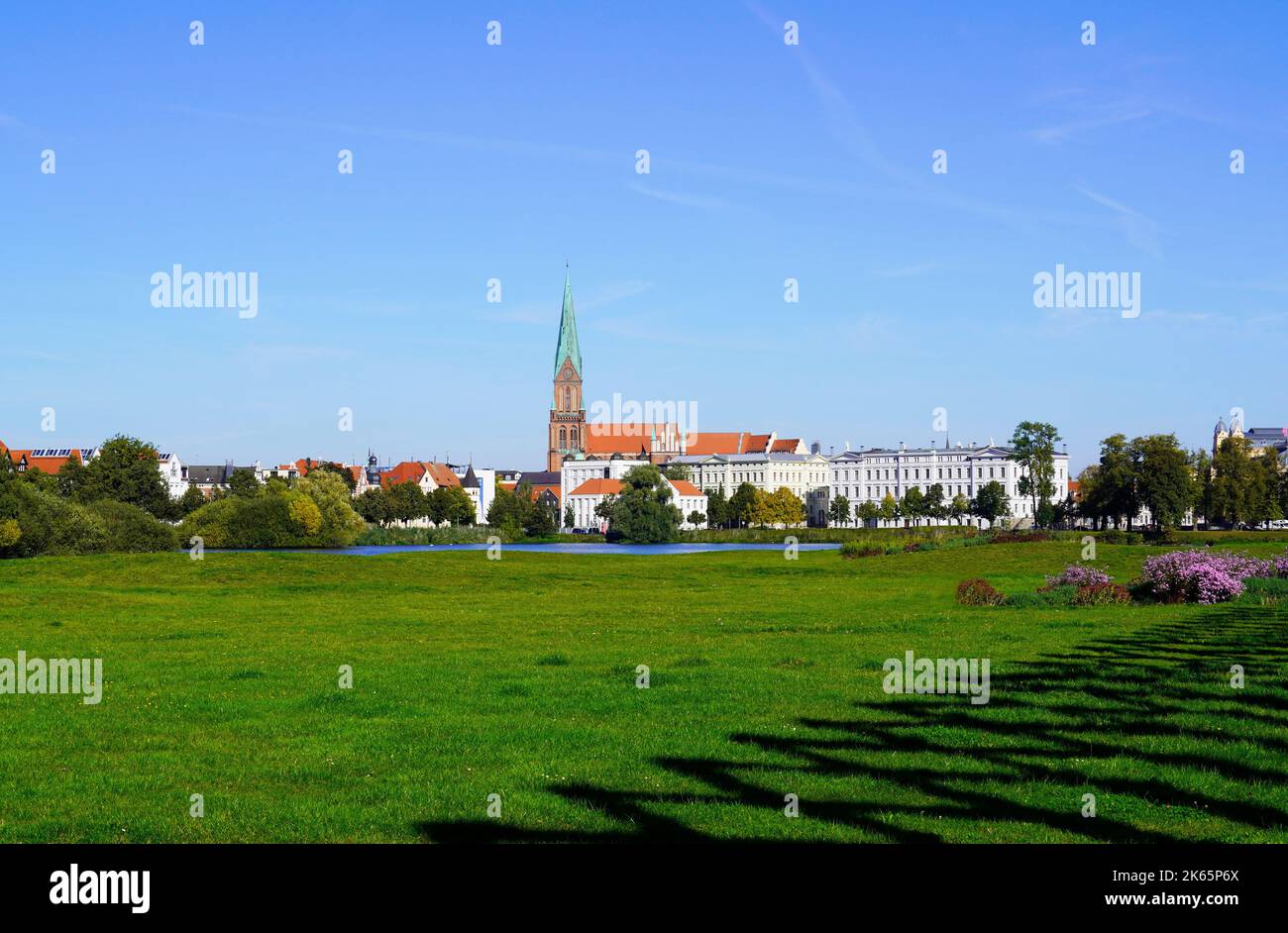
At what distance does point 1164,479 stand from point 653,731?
355 ft

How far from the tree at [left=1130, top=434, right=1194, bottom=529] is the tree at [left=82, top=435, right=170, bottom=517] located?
9489 centimetres

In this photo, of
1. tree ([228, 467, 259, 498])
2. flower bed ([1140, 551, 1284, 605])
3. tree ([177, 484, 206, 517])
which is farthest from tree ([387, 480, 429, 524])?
flower bed ([1140, 551, 1284, 605])

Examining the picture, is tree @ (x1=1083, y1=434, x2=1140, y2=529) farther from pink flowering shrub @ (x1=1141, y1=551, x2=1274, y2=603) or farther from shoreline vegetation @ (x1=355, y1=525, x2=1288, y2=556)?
pink flowering shrub @ (x1=1141, y1=551, x2=1274, y2=603)

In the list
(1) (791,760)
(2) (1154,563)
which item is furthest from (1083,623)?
(1) (791,760)

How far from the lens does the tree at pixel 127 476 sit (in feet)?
403

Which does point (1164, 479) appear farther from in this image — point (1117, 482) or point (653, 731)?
point (653, 731)

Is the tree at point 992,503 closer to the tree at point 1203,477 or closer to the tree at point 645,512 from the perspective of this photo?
the tree at point 1203,477

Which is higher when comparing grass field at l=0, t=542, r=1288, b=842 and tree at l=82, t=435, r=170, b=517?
tree at l=82, t=435, r=170, b=517

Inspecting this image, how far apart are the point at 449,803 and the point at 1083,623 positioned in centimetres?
2053

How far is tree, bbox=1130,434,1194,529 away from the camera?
111 meters

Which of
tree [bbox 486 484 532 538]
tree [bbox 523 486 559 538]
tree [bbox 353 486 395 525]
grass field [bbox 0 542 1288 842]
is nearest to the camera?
grass field [bbox 0 542 1288 842]

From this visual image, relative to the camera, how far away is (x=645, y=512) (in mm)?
149500

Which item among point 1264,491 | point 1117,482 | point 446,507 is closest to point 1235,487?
point 1264,491
